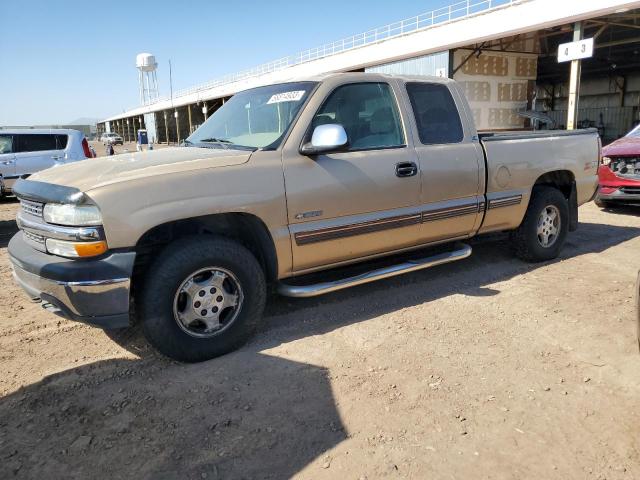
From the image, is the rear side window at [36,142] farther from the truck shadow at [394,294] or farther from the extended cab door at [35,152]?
the truck shadow at [394,294]

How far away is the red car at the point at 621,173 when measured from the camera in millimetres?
8141

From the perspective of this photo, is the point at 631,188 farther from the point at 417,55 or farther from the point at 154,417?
the point at 417,55

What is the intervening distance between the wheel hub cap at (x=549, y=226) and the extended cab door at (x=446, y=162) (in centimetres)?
115

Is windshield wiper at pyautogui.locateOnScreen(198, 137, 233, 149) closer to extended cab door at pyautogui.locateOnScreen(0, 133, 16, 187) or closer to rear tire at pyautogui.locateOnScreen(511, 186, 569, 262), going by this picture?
rear tire at pyautogui.locateOnScreen(511, 186, 569, 262)

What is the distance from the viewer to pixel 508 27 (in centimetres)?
1788

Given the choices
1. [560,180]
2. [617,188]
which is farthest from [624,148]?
[560,180]

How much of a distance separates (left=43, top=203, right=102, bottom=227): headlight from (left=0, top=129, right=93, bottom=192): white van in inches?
388

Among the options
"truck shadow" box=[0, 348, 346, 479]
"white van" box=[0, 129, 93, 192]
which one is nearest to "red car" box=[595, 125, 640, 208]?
"truck shadow" box=[0, 348, 346, 479]

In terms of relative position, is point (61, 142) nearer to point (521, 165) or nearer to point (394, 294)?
point (394, 294)

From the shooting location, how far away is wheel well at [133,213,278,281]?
3.39 meters

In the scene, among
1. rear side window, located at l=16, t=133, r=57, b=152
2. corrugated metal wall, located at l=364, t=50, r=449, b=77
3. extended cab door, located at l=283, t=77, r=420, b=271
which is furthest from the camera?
corrugated metal wall, located at l=364, t=50, r=449, b=77

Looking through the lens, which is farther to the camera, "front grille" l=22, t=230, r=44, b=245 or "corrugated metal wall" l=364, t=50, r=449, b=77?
"corrugated metal wall" l=364, t=50, r=449, b=77

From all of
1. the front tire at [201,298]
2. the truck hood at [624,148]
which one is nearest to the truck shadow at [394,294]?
the front tire at [201,298]

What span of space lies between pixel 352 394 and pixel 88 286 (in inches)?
67.1
